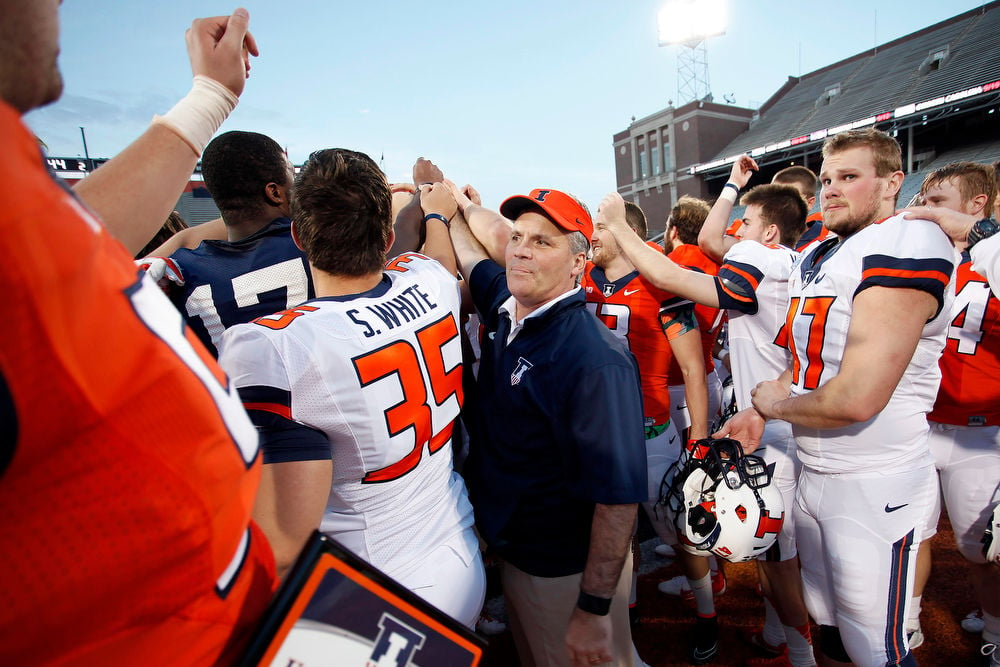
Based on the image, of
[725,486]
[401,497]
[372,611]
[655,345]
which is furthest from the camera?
[655,345]

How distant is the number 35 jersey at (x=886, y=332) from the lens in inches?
73.3

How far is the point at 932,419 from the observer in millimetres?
3059

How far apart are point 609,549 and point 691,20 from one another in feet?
147

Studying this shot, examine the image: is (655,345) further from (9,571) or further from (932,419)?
(9,571)

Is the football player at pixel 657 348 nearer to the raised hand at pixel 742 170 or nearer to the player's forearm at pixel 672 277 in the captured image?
the player's forearm at pixel 672 277

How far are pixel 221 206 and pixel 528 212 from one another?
1389 millimetres

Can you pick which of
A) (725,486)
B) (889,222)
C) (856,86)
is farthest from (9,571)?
(856,86)

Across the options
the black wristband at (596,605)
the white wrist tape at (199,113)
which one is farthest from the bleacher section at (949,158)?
the white wrist tape at (199,113)

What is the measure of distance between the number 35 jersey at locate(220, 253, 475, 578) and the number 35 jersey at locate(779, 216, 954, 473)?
5.14 ft

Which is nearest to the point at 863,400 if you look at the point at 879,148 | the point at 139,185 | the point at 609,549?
the point at 609,549

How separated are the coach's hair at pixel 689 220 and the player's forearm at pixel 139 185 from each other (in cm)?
383

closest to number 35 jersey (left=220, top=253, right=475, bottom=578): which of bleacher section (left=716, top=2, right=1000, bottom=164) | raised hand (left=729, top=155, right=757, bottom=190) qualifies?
raised hand (left=729, top=155, right=757, bottom=190)

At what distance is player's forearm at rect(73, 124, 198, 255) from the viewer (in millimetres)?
1077

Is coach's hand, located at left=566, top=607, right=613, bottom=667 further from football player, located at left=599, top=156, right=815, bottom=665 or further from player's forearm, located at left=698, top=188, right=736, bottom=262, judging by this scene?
Answer: player's forearm, located at left=698, top=188, right=736, bottom=262
